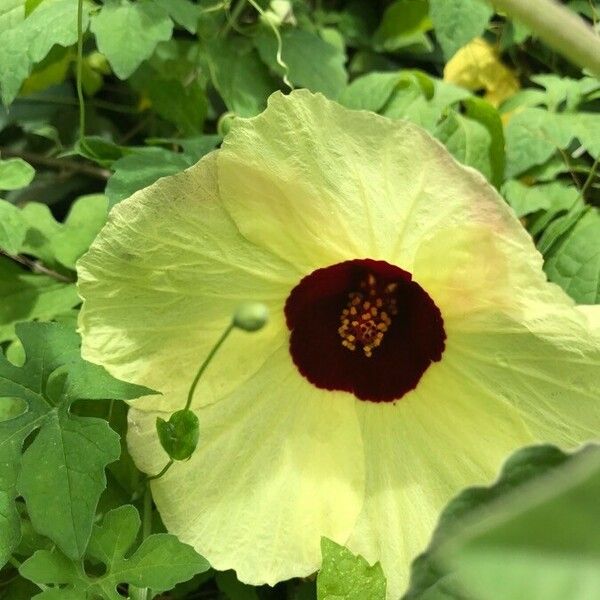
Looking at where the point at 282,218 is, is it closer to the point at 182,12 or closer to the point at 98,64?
the point at 182,12

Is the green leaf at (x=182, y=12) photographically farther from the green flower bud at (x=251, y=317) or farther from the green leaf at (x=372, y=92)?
the green flower bud at (x=251, y=317)

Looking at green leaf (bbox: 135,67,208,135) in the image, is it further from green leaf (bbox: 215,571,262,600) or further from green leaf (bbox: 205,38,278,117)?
green leaf (bbox: 215,571,262,600)

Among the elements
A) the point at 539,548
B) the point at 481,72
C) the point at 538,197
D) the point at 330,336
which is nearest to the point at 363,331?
the point at 330,336

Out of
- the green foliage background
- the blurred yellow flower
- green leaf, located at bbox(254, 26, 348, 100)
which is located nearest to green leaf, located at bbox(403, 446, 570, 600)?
the green foliage background

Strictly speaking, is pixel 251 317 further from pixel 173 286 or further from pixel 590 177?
pixel 590 177

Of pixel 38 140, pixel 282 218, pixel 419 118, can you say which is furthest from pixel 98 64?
pixel 282 218
